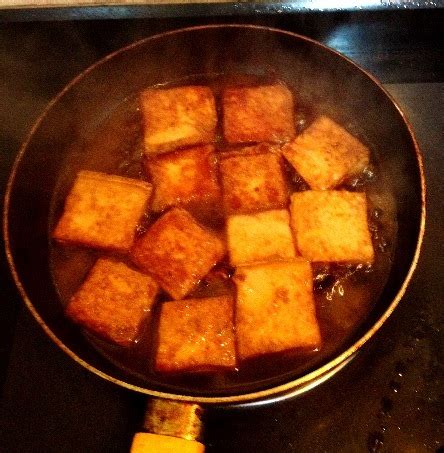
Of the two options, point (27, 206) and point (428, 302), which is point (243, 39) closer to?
point (27, 206)

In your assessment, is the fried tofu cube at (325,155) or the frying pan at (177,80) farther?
the fried tofu cube at (325,155)

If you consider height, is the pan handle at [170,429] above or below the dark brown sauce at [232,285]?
below

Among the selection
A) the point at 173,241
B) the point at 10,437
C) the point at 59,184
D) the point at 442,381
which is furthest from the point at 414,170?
the point at 10,437

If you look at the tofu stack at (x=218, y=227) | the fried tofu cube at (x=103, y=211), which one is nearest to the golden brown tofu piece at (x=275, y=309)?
the tofu stack at (x=218, y=227)

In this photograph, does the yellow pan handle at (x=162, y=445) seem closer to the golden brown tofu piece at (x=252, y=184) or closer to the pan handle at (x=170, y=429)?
the pan handle at (x=170, y=429)

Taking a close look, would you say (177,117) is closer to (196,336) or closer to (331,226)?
(331,226)

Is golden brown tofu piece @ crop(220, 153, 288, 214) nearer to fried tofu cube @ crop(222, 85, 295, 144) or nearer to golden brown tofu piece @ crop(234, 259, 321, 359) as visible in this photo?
fried tofu cube @ crop(222, 85, 295, 144)

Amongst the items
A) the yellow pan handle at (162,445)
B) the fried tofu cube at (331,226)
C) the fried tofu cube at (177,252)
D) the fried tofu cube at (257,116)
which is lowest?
the yellow pan handle at (162,445)
